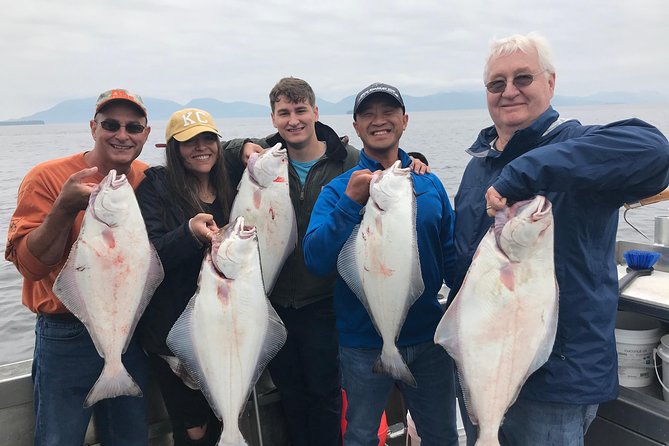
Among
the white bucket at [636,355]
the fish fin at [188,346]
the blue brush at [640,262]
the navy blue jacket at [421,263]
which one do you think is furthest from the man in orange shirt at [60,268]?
the blue brush at [640,262]

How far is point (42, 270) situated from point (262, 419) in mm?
2126

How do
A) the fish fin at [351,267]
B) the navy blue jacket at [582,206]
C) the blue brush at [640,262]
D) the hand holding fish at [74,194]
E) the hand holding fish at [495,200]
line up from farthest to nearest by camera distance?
the blue brush at [640,262] → the fish fin at [351,267] → the hand holding fish at [74,194] → the hand holding fish at [495,200] → the navy blue jacket at [582,206]

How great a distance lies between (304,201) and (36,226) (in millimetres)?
1658

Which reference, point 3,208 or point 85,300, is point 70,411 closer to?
point 85,300

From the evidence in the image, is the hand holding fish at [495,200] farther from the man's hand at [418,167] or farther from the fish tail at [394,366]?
the fish tail at [394,366]

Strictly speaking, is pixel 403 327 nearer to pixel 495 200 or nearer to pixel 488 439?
pixel 488 439

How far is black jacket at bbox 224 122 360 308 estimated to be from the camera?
3467 mm

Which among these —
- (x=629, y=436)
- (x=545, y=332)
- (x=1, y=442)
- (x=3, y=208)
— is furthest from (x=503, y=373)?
(x=3, y=208)

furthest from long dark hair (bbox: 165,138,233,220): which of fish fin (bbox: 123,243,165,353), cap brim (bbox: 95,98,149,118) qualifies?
fish fin (bbox: 123,243,165,353)

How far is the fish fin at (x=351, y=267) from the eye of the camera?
280 cm

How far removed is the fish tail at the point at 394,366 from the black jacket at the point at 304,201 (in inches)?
31.2

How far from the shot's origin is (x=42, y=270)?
2.70 m

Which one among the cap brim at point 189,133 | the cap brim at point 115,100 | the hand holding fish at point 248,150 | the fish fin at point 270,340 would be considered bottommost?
the fish fin at point 270,340

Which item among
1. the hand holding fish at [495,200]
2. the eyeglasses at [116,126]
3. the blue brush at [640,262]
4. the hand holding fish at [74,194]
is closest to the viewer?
the hand holding fish at [495,200]
